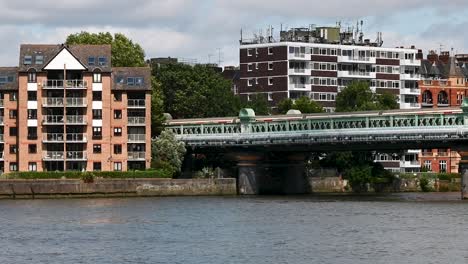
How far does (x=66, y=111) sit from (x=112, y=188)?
43.1 feet

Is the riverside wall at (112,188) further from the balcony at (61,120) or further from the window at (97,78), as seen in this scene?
the window at (97,78)

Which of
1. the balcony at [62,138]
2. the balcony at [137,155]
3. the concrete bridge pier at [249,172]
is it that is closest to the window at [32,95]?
the balcony at [62,138]

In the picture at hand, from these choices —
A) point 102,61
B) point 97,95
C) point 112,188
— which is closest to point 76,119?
point 97,95

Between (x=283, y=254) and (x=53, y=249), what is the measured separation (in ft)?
46.1

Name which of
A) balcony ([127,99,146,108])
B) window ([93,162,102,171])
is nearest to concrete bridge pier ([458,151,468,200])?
balcony ([127,99,146,108])

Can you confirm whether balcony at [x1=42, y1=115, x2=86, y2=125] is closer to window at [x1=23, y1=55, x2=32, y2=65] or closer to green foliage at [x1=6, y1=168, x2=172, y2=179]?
window at [x1=23, y1=55, x2=32, y2=65]

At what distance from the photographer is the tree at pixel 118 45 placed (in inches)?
7264

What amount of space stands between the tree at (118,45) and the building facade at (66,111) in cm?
1952

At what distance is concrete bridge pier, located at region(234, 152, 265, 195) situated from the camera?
541ft

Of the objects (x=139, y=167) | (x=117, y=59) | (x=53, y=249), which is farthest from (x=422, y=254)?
(x=117, y=59)

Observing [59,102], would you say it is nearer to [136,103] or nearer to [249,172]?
[136,103]

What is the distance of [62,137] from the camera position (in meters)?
160

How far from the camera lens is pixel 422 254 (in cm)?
8450

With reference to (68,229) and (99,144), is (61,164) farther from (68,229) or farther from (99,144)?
(68,229)
